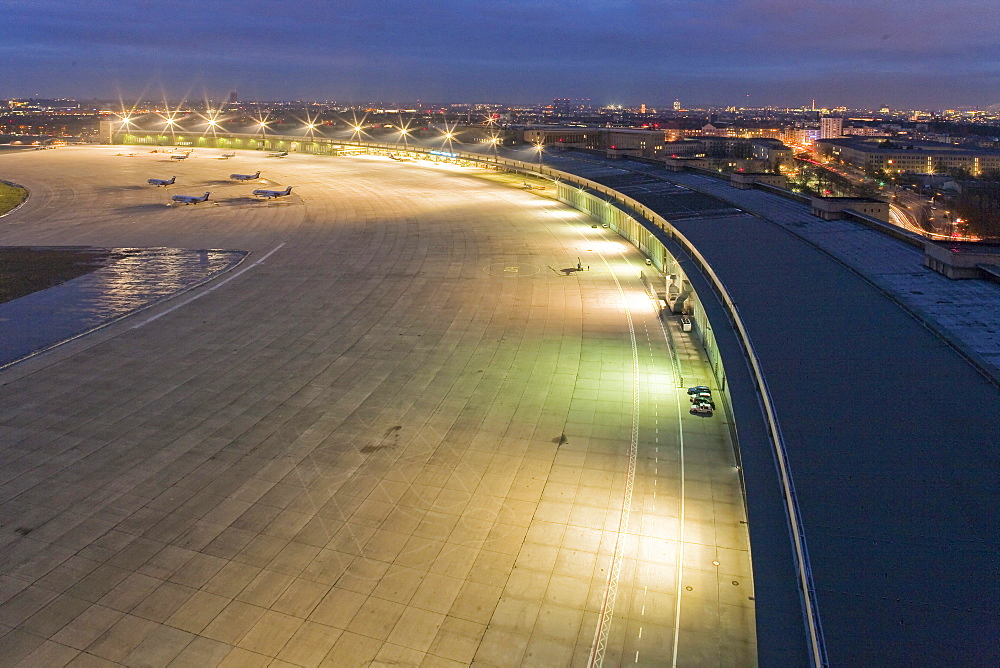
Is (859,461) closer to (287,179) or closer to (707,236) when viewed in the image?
(707,236)

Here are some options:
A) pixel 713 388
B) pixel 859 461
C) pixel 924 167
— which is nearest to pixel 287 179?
pixel 713 388

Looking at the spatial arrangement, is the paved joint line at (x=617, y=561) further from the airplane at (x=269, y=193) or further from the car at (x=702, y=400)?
the airplane at (x=269, y=193)

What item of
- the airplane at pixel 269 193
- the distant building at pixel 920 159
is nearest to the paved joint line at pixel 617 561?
the airplane at pixel 269 193

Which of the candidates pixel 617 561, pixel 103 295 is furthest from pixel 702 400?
pixel 103 295

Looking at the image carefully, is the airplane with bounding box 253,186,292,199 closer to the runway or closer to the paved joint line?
the runway

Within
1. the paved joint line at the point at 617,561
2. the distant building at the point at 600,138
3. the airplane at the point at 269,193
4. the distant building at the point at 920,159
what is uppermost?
the distant building at the point at 600,138

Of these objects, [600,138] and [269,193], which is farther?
[600,138]

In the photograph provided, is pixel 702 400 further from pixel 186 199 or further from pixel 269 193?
pixel 186 199
